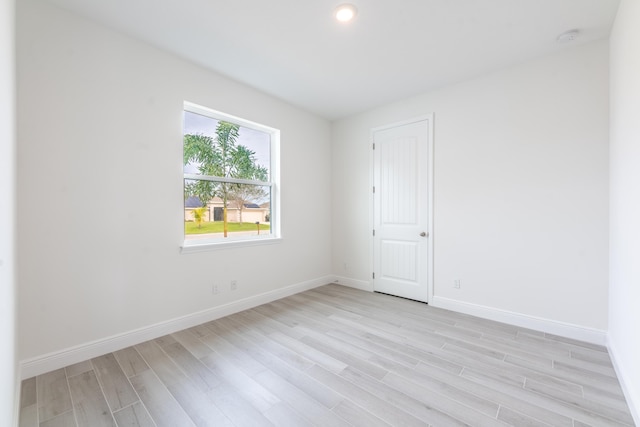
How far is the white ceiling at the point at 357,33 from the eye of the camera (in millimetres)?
2119

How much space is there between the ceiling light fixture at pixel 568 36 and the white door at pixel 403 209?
133 centimetres

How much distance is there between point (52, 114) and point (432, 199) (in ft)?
12.4

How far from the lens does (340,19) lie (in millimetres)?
2242

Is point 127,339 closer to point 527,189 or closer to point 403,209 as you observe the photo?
point 403,209

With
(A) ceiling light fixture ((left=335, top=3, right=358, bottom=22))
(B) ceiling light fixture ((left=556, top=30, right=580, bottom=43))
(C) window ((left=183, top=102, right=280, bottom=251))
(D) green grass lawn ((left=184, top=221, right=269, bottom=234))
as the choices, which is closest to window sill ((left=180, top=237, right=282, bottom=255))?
(C) window ((left=183, top=102, right=280, bottom=251))

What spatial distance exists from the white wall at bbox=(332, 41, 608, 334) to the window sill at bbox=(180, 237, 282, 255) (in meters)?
2.19

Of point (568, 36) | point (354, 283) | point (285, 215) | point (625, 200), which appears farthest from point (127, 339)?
point (568, 36)

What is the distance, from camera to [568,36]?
2420 millimetres

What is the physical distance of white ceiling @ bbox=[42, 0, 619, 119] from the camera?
2119mm

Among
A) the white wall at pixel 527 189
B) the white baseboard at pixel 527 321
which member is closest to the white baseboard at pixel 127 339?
the white baseboard at pixel 527 321

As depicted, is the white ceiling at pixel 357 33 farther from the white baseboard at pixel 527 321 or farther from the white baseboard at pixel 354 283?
the white baseboard at pixel 354 283

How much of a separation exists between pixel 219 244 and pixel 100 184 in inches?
48.3

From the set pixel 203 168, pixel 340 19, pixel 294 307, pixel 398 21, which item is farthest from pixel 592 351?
pixel 203 168

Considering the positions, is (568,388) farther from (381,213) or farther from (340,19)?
(340,19)
